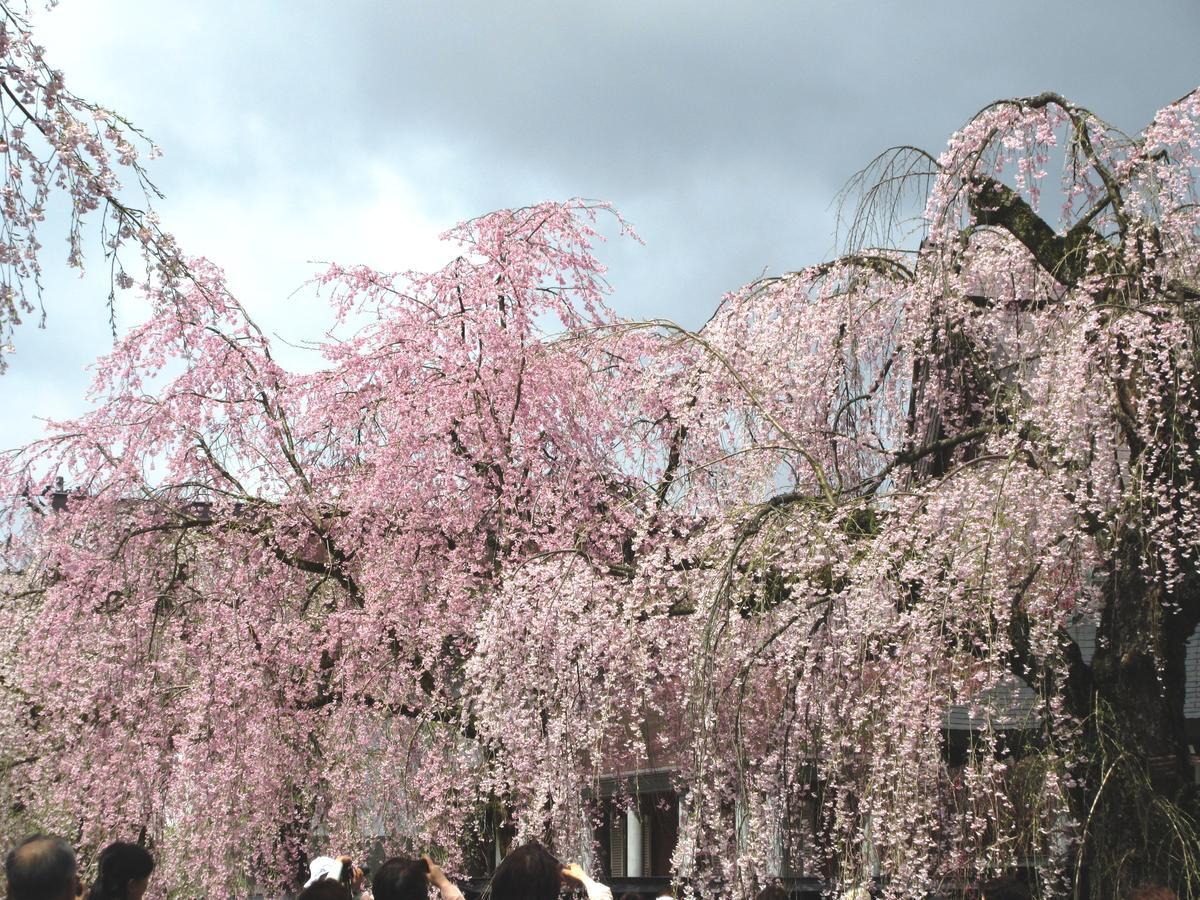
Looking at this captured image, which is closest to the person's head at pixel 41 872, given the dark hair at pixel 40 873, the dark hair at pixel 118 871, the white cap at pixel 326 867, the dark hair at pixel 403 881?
the dark hair at pixel 40 873

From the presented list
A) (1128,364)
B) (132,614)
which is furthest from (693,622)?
(132,614)

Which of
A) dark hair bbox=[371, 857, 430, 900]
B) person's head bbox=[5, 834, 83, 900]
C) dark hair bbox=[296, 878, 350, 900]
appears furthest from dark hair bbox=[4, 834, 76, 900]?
dark hair bbox=[371, 857, 430, 900]

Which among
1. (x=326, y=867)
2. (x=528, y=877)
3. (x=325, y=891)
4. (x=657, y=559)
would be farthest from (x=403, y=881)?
(x=657, y=559)

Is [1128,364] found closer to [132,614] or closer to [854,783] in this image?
[854,783]

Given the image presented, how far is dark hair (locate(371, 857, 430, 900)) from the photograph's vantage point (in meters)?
3.84

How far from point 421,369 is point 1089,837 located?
21.4 ft

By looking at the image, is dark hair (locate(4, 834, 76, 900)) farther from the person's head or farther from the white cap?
the white cap

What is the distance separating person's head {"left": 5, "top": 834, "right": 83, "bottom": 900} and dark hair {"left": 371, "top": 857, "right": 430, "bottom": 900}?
874 millimetres

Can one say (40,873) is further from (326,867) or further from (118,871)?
(326,867)

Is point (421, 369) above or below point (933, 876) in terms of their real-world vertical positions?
above

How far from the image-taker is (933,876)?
25.4 feet

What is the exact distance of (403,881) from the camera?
12.6 feet

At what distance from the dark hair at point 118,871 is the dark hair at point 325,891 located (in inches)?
24.8

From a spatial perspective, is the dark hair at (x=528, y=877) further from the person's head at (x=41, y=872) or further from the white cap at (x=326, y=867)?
the white cap at (x=326, y=867)
